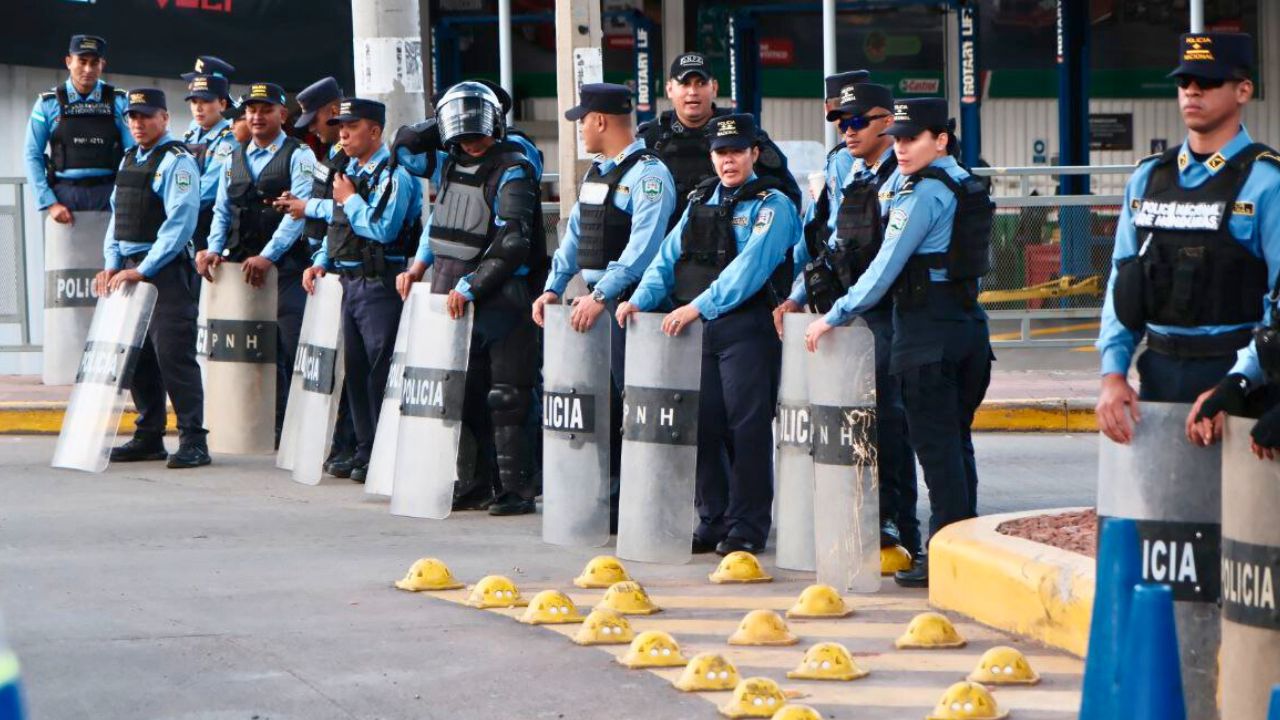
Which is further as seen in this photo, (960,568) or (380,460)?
(380,460)

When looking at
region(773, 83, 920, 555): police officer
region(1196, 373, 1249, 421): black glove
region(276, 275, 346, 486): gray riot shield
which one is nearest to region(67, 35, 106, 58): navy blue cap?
region(276, 275, 346, 486): gray riot shield

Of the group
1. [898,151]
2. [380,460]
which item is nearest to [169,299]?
[380,460]

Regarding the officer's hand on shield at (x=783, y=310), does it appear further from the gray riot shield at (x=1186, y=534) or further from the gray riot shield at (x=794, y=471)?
the gray riot shield at (x=1186, y=534)

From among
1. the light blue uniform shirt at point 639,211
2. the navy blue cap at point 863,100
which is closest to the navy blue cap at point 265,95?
the light blue uniform shirt at point 639,211

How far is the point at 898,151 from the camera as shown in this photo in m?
8.08

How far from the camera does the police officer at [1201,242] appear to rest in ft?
19.0

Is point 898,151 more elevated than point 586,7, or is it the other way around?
point 586,7

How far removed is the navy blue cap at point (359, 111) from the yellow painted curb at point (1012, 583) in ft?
14.5

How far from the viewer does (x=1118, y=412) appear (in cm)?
577

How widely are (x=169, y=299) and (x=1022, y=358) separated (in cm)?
755

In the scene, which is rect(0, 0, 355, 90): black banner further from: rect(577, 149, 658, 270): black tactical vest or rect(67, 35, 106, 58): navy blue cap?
rect(577, 149, 658, 270): black tactical vest

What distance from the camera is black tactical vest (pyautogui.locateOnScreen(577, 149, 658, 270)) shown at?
31.1 feet

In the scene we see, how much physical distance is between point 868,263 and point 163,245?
15.3 feet

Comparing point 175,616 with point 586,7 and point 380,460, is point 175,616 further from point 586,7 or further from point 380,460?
point 586,7
